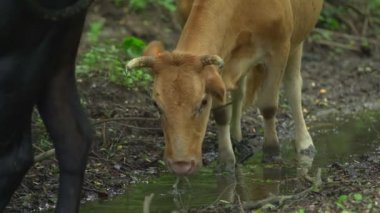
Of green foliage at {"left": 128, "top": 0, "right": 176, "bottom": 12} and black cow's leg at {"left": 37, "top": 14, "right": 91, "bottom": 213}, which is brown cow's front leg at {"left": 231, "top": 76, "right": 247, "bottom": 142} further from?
green foliage at {"left": 128, "top": 0, "right": 176, "bottom": 12}

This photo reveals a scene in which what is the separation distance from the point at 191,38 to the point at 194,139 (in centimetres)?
96

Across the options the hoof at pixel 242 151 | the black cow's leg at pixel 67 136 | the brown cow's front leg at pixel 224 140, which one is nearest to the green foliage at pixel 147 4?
the hoof at pixel 242 151

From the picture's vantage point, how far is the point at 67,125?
687 cm

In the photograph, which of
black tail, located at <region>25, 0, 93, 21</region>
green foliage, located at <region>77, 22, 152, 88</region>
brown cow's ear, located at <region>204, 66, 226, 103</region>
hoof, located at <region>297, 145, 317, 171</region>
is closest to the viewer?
black tail, located at <region>25, 0, 93, 21</region>

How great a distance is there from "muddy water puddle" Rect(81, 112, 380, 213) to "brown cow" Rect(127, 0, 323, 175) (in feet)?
0.77

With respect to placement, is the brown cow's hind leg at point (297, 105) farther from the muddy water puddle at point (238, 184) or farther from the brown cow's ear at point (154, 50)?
the brown cow's ear at point (154, 50)

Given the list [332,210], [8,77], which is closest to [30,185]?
[8,77]

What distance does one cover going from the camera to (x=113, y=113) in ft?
34.3

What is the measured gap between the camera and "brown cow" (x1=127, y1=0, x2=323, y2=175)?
7.71m

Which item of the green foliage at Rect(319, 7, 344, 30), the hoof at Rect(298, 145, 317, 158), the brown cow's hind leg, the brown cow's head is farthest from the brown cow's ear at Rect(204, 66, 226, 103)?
the green foliage at Rect(319, 7, 344, 30)

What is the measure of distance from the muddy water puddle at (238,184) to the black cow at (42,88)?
0.54m

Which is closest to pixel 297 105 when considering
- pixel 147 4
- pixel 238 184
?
pixel 238 184

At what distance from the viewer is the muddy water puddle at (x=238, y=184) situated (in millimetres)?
7836

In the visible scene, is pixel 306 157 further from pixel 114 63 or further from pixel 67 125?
pixel 67 125
